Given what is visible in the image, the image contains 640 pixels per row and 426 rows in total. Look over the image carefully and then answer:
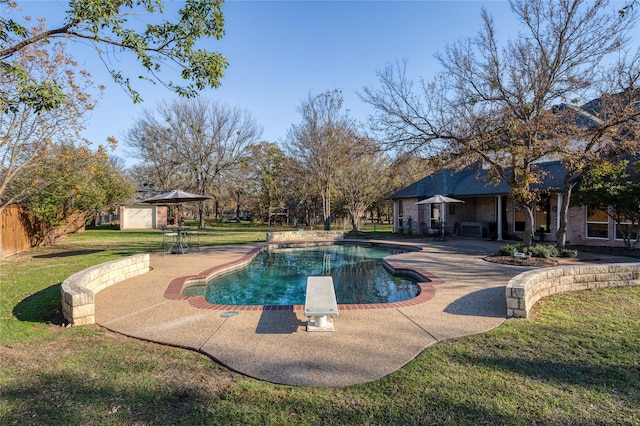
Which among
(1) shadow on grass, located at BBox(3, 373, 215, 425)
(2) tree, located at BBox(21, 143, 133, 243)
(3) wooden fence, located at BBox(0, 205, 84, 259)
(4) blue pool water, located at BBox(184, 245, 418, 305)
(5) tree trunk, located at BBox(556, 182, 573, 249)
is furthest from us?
(2) tree, located at BBox(21, 143, 133, 243)

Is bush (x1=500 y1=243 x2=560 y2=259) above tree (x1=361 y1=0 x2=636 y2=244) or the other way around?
the other way around

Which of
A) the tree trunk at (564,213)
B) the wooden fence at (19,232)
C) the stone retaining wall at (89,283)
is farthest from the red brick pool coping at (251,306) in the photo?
the wooden fence at (19,232)

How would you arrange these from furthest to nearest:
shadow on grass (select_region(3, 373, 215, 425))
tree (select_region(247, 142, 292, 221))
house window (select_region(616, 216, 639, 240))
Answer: tree (select_region(247, 142, 292, 221)), house window (select_region(616, 216, 639, 240)), shadow on grass (select_region(3, 373, 215, 425))

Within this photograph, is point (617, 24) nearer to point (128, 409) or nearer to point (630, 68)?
point (630, 68)

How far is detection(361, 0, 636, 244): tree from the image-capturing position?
32.1 ft

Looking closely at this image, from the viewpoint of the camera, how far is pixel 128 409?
276 cm

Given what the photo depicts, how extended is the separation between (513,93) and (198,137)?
85.0 ft

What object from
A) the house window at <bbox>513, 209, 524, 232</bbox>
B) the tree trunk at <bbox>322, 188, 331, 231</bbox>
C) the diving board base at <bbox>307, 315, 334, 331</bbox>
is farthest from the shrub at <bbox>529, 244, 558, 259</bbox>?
the tree trunk at <bbox>322, 188, 331, 231</bbox>

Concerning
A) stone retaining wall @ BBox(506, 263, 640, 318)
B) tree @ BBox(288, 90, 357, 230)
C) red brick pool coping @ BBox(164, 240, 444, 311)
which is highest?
tree @ BBox(288, 90, 357, 230)

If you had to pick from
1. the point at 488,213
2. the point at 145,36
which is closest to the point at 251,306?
the point at 145,36

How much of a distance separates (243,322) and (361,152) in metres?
8.17

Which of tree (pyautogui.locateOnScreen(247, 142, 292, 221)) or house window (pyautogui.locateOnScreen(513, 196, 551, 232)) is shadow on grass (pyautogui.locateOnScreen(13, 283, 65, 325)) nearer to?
house window (pyautogui.locateOnScreen(513, 196, 551, 232))

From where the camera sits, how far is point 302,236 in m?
18.2

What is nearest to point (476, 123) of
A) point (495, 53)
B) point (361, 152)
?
point (495, 53)
